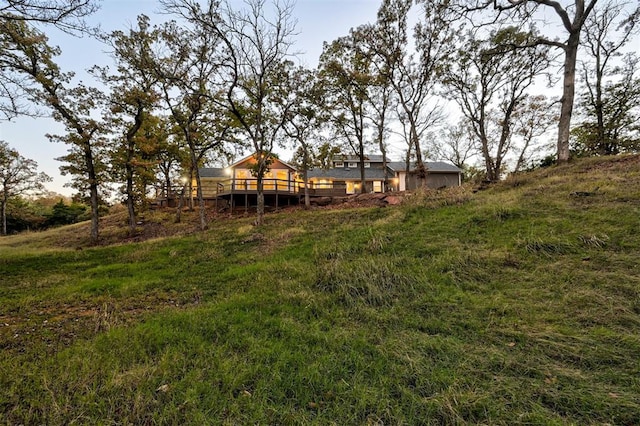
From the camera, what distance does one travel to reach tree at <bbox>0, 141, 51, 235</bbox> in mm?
23562

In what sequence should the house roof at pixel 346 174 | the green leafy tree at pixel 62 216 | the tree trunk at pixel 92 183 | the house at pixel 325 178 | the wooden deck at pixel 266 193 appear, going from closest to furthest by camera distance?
1. the tree trunk at pixel 92 183
2. the wooden deck at pixel 266 193
3. the house at pixel 325 178
4. the green leafy tree at pixel 62 216
5. the house roof at pixel 346 174

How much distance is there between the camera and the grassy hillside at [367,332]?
93.6 inches

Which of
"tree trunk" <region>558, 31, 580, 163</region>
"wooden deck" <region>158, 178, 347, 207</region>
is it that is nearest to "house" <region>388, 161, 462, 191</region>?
"wooden deck" <region>158, 178, 347, 207</region>

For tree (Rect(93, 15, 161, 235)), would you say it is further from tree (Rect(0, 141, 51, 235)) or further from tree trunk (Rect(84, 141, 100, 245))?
tree (Rect(0, 141, 51, 235))

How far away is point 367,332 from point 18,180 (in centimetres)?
3593

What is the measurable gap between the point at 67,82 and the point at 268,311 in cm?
1668

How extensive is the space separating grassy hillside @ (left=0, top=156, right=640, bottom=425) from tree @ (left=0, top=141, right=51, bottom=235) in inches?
1009

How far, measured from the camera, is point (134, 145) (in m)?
15.2

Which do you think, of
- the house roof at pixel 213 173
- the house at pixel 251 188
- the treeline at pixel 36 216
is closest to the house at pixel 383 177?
the house at pixel 251 188

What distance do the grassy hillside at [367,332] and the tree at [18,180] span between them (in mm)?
25617

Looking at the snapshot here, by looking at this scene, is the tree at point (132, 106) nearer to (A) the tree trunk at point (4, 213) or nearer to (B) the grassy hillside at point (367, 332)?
(B) the grassy hillside at point (367, 332)

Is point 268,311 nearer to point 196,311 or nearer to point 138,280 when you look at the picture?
point 196,311

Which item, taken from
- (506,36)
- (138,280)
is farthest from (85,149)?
(506,36)

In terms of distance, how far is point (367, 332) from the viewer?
3.59 m
